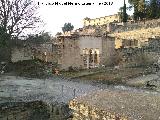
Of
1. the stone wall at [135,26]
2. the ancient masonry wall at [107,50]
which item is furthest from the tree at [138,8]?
the ancient masonry wall at [107,50]

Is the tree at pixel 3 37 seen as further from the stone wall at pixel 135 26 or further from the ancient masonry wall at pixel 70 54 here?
the stone wall at pixel 135 26

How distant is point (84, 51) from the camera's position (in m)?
28.0

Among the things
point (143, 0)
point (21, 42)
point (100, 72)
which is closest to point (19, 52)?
point (21, 42)

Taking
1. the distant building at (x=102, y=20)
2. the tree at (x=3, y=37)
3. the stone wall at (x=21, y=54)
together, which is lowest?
the stone wall at (x=21, y=54)

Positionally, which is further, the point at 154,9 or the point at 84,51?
the point at 154,9

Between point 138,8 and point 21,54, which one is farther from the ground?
point 138,8

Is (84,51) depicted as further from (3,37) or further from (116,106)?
(116,106)

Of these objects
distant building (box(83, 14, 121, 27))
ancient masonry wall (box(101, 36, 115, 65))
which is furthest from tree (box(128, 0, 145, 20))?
ancient masonry wall (box(101, 36, 115, 65))

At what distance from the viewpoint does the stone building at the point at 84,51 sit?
2725 centimetres

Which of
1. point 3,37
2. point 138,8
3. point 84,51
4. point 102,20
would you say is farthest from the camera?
point 102,20

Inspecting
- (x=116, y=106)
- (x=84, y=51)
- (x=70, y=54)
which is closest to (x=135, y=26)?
(x=84, y=51)

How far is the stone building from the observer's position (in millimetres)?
27250

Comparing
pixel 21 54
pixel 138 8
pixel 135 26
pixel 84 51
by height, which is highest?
pixel 138 8

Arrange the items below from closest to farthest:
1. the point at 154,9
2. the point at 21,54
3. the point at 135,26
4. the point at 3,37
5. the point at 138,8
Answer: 1. the point at 3,37
2. the point at 21,54
3. the point at 135,26
4. the point at 154,9
5. the point at 138,8
